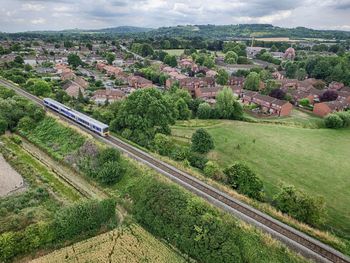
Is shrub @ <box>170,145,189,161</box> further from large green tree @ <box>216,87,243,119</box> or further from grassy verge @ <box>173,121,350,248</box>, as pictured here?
large green tree @ <box>216,87,243,119</box>

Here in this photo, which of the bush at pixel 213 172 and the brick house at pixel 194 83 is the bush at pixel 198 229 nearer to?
the bush at pixel 213 172

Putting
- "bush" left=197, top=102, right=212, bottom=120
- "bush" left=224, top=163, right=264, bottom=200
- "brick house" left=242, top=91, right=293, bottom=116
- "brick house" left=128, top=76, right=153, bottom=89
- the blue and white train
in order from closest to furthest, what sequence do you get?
"bush" left=224, top=163, right=264, bottom=200
the blue and white train
"bush" left=197, top=102, right=212, bottom=120
"brick house" left=242, top=91, right=293, bottom=116
"brick house" left=128, top=76, right=153, bottom=89

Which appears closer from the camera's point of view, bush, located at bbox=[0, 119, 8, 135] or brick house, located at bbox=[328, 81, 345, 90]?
bush, located at bbox=[0, 119, 8, 135]

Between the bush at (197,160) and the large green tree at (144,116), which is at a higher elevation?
the large green tree at (144,116)

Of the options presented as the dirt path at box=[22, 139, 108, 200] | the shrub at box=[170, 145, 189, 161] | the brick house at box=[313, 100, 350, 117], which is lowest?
the brick house at box=[313, 100, 350, 117]

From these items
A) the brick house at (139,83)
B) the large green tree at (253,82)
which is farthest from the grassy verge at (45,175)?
the large green tree at (253,82)

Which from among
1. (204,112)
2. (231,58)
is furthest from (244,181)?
(231,58)

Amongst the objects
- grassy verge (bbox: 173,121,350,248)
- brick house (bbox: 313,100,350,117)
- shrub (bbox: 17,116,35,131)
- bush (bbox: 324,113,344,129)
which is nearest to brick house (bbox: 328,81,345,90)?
brick house (bbox: 313,100,350,117)
